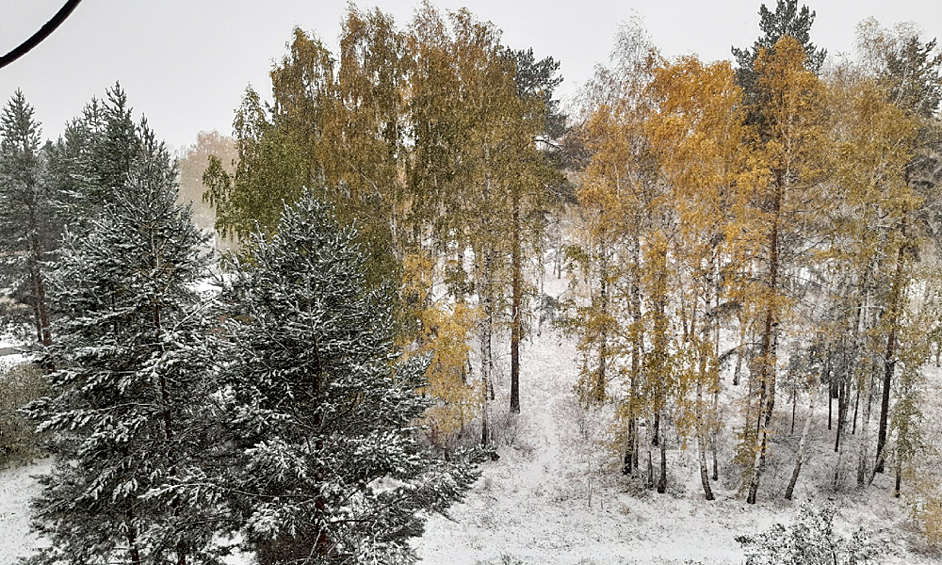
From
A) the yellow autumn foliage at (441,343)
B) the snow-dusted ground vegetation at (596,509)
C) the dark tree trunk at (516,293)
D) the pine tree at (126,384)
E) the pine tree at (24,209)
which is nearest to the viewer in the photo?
the pine tree at (126,384)

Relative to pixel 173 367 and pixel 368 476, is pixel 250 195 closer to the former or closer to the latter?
pixel 173 367

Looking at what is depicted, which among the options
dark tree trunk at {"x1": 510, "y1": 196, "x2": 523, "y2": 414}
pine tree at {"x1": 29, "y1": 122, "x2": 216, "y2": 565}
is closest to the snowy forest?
pine tree at {"x1": 29, "y1": 122, "x2": 216, "y2": 565}

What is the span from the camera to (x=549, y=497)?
13.9 metres

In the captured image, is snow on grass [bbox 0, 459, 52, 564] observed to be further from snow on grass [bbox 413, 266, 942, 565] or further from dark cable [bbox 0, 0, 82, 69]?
dark cable [bbox 0, 0, 82, 69]

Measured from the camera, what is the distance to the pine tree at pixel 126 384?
24.2ft

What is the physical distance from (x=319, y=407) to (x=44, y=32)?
6986mm

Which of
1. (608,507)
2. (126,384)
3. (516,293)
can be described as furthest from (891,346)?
(126,384)

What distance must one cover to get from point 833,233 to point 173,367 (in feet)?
48.8

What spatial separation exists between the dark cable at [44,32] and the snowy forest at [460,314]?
5.89 m

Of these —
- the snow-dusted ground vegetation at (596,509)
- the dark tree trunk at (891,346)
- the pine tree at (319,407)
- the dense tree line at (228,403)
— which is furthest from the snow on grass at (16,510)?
the dark tree trunk at (891,346)

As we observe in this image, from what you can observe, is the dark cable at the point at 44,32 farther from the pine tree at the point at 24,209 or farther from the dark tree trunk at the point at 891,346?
the pine tree at the point at 24,209

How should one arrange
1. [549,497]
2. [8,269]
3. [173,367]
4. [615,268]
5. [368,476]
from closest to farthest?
[368,476] < [173,367] < [615,268] < [549,497] < [8,269]

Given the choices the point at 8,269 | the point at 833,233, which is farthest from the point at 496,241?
the point at 8,269

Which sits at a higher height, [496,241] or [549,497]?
[496,241]
